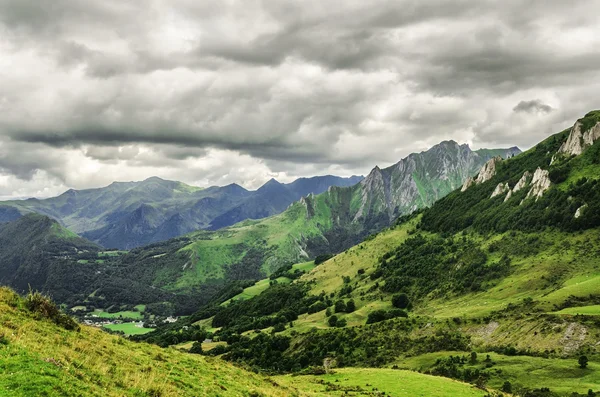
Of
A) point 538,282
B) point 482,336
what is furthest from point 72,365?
point 538,282

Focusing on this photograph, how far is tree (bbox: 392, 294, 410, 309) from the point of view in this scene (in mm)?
184750

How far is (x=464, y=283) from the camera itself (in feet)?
602

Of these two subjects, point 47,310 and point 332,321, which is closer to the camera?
point 47,310

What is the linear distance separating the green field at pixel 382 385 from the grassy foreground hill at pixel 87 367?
20.6 ft

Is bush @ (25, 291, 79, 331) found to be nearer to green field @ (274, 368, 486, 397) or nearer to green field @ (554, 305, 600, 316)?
green field @ (274, 368, 486, 397)

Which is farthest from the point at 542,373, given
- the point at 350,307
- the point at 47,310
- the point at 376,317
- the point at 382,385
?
the point at 350,307

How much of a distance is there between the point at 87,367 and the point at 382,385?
47978mm

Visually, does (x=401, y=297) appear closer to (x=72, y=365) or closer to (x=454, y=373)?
(x=454, y=373)

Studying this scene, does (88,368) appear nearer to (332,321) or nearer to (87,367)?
(87,367)

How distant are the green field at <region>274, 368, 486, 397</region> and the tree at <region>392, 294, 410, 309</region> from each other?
384 feet

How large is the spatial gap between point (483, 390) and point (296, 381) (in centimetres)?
3175

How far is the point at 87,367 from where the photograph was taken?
28.8 meters

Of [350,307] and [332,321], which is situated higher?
[350,307]

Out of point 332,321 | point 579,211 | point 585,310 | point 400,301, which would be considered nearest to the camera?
point 585,310
